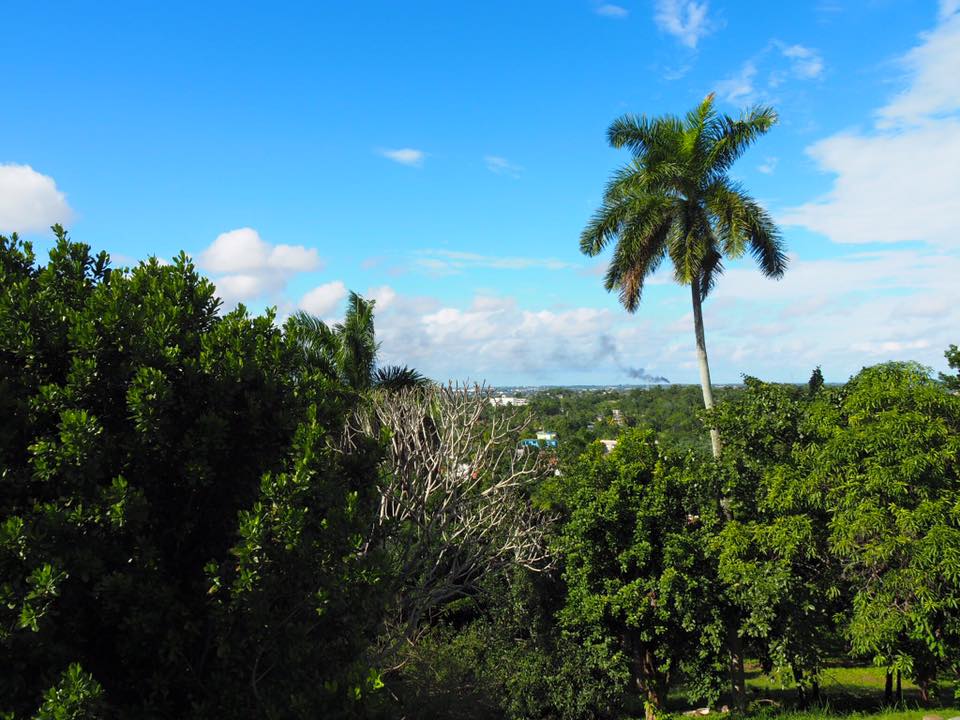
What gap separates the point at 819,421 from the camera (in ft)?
50.3

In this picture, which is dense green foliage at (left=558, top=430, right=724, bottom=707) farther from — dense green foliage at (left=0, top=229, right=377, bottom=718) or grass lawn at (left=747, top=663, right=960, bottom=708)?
dense green foliage at (left=0, top=229, right=377, bottom=718)

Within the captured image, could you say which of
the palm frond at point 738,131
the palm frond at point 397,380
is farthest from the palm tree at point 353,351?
the palm frond at point 738,131

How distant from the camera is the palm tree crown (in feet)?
68.9

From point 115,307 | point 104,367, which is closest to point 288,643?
point 104,367

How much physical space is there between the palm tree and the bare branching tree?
1831 millimetres

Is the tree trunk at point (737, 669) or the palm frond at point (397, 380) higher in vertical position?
the palm frond at point (397, 380)

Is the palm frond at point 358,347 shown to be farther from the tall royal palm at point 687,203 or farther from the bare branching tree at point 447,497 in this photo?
the tall royal palm at point 687,203

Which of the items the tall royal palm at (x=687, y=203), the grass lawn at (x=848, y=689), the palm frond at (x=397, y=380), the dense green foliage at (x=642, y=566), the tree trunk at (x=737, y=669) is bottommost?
the grass lawn at (x=848, y=689)

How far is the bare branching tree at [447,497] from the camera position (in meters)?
17.5

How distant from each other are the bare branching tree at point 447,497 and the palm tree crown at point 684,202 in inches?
264

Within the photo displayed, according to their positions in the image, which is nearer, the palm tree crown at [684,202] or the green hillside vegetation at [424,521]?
the green hillside vegetation at [424,521]

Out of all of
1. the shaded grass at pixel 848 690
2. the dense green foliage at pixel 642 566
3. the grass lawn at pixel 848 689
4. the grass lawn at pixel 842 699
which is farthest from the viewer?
the grass lawn at pixel 848 689

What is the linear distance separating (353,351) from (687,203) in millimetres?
11867

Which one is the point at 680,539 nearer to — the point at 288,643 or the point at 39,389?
the point at 288,643
